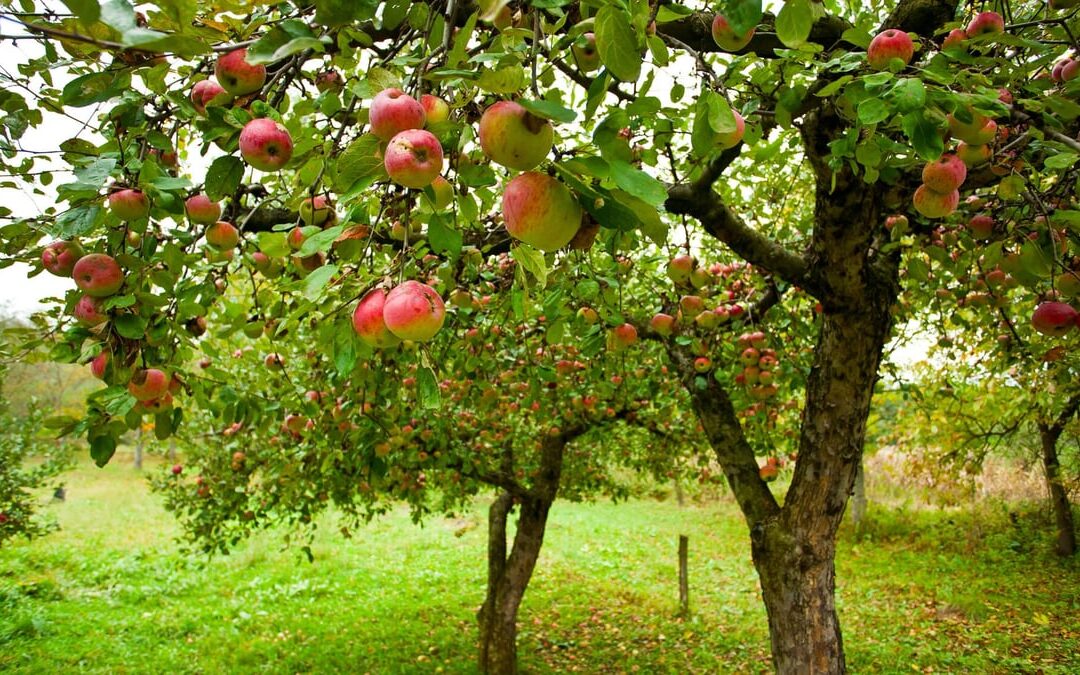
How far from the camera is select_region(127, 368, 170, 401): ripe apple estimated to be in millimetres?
1567

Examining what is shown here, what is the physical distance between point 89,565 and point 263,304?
11.3 m

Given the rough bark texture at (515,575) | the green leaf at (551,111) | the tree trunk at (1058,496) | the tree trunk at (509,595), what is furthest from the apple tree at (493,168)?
the tree trunk at (1058,496)

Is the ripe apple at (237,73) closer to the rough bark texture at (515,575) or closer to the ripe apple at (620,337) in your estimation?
the ripe apple at (620,337)

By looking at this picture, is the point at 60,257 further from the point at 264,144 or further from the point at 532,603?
the point at 532,603

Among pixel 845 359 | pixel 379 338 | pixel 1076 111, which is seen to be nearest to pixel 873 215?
pixel 845 359

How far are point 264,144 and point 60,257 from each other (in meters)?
0.83

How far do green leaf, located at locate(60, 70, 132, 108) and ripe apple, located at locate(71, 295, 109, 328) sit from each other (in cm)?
55

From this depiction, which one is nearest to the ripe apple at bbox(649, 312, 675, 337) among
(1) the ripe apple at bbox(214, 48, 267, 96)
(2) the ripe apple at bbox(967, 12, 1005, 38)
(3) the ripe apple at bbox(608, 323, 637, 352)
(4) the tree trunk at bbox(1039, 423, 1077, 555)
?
(3) the ripe apple at bbox(608, 323, 637, 352)

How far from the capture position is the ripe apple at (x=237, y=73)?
47.6 inches

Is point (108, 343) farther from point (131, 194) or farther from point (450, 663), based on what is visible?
point (450, 663)

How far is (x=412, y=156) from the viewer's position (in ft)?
2.90

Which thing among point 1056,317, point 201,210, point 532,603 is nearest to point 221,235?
point 201,210

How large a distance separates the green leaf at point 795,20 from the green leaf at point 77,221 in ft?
4.48

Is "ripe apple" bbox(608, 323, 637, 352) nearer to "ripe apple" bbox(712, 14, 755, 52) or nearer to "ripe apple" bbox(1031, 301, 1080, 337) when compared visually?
"ripe apple" bbox(712, 14, 755, 52)
